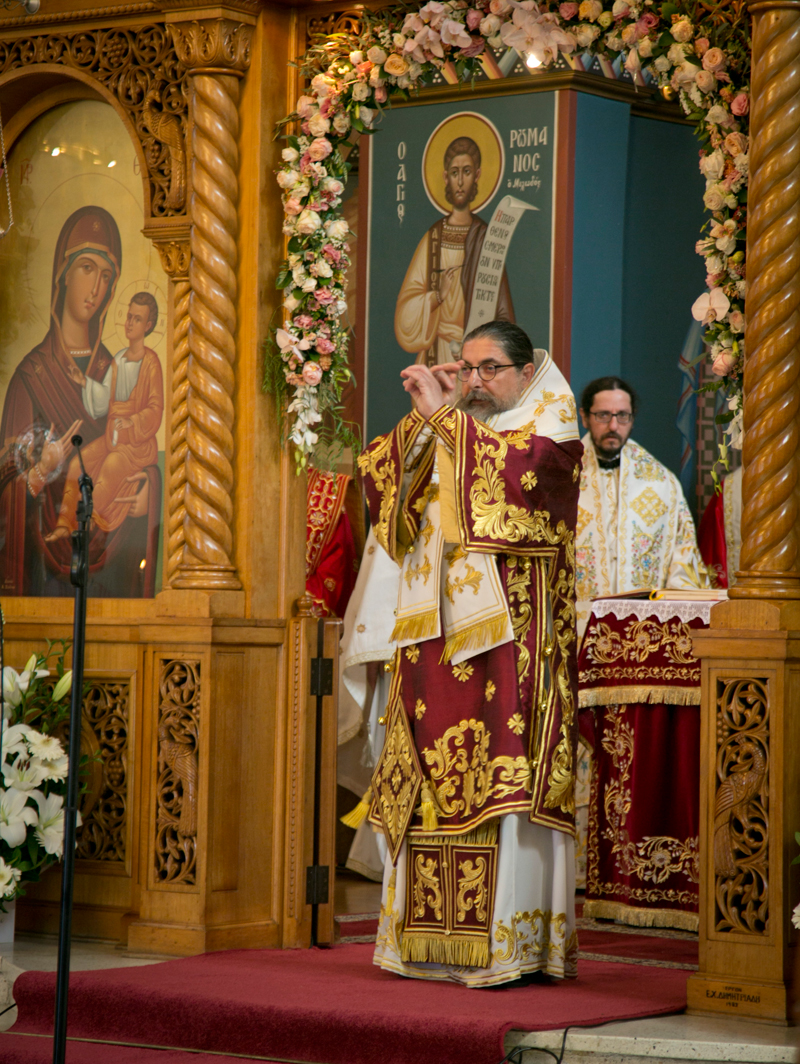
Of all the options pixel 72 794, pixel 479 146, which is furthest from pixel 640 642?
pixel 479 146

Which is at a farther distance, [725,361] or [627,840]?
[627,840]

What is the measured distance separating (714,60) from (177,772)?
3.13m

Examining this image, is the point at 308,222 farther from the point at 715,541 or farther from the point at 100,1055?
the point at 715,541

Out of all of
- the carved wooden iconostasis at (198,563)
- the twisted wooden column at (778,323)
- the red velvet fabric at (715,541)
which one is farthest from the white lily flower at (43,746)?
the red velvet fabric at (715,541)

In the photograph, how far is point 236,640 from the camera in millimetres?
6219

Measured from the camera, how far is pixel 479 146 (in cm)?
985

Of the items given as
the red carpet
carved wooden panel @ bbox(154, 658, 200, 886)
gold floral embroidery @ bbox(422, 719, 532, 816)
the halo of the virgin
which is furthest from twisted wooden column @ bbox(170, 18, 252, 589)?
the halo of the virgin

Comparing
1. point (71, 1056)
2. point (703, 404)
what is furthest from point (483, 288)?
point (71, 1056)

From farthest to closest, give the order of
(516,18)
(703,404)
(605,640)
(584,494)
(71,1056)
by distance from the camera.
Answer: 1. (703,404)
2. (584,494)
3. (605,640)
4. (516,18)
5. (71,1056)

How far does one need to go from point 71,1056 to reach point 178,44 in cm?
367

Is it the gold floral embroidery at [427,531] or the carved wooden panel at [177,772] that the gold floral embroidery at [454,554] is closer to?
the gold floral embroidery at [427,531]

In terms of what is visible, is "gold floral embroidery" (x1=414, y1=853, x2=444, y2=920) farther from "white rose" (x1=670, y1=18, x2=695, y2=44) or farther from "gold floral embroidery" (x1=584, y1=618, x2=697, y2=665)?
"white rose" (x1=670, y1=18, x2=695, y2=44)

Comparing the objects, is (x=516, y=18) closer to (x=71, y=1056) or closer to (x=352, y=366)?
(x=71, y=1056)

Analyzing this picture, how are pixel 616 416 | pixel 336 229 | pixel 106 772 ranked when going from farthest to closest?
1. pixel 616 416
2. pixel 106 772
3. pixel 336 229
